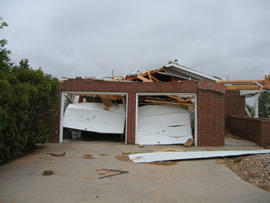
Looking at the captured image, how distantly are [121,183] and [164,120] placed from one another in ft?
20.7

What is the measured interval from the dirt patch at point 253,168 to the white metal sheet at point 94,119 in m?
5.67

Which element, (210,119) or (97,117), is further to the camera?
(97,117)

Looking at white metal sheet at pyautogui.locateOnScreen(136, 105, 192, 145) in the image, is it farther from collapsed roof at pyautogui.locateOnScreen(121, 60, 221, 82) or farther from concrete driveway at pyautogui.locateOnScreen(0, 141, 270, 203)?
concrete driveway at pyautogui.locateOnScreen(0, 141, 270, 203)

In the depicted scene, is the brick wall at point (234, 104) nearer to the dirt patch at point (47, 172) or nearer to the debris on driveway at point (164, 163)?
the debris on driveway at point (164, 163)

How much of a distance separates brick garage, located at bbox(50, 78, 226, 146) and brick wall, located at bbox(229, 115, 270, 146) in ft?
6.34

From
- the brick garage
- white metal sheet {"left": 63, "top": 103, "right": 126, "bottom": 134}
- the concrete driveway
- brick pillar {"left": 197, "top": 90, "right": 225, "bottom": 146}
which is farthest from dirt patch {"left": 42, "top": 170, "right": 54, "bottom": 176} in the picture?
brick pillar {"left": 197, "top": 90, "right": 225, "bottom": 146}

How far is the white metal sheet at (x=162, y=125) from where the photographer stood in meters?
10.3

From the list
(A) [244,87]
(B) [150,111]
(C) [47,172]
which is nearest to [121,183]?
(C) [47,172]

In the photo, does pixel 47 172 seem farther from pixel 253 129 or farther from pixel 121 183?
pixel 253 129

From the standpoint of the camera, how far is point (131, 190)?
4.27 metres

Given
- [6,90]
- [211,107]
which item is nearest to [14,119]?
[6,90]

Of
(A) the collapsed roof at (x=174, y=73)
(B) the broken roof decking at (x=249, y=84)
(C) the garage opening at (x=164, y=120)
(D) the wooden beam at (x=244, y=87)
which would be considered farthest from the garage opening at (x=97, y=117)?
(B) the broken roof decking at (x=249, y=84)

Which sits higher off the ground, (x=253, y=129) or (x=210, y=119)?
(x=210, y=119)

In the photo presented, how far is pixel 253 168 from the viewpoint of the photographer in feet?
18.5
